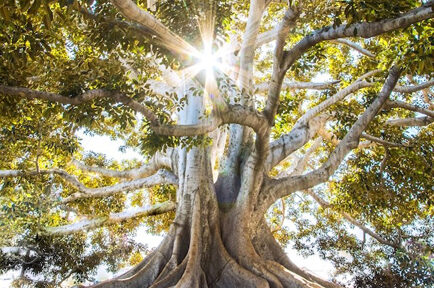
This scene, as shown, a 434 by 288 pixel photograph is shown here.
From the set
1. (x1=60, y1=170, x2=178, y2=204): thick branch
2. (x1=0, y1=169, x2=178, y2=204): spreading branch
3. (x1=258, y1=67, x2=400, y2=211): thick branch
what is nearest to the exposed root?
(x1=258, y1=67, x2=400, y2=211): thick branch

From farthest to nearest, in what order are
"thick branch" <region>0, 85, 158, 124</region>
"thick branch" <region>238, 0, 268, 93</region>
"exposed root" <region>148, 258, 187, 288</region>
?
"thick branch" <region>238, 0, 268, 93</region>
"exposed root" <region>148, 258, 187, 288</region>
"thick branch" <region>0, 85, 158, 124</region>

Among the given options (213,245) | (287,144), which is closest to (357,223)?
(287,144)

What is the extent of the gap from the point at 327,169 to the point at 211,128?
244cm

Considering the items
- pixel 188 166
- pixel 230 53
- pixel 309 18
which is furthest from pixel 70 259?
pixel 309 18

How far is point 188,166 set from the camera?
5.52m

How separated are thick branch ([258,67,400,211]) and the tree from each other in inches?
1.0

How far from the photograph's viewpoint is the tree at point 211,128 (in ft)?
11.7

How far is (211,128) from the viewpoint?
374 cm

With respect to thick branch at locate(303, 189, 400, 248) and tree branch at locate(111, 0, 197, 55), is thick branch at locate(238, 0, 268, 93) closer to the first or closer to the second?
tree branch at locate(111, 0, 197, 55)

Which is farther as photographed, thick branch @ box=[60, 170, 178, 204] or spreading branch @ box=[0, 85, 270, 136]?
thick branch @ box=[60, 170, 178, 204]

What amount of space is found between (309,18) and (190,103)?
272cm

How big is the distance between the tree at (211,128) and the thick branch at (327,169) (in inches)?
1.0

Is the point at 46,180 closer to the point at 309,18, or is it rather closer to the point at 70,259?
the point at 70,259

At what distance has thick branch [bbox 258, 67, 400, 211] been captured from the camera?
4957 mm
